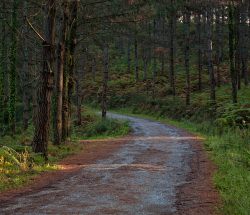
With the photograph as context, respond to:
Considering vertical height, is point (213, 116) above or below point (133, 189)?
above

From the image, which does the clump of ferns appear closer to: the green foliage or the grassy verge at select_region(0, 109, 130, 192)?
the grassy verge at select_region(0, 109, 130, 192)

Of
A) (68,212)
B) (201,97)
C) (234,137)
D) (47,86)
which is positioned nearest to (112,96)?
(201,97)

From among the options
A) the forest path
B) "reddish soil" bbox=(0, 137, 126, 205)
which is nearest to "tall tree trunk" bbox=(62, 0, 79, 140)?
"reddish soil" bbox=(0, 137, 126, 205)

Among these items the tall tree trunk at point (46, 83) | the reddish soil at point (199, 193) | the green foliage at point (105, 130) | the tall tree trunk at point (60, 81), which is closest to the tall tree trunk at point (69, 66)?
the tall tree trunk at point (60, 81)

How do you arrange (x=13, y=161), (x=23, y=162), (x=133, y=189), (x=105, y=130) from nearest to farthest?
(x=133, y=189) < (x=13, y=161) < (x=23, y=162) < (x=105, y=130)

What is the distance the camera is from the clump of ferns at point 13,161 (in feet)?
40.0

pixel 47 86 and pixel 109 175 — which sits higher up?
pixel 47 86

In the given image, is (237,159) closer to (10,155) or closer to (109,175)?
(109,175)

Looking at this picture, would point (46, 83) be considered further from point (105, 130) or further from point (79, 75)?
point (79, 75)

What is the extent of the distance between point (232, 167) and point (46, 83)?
260 inches

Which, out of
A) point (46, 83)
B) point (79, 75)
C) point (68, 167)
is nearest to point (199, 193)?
point (68, 167)

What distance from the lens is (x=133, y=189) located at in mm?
9789

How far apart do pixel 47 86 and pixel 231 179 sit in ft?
22.8

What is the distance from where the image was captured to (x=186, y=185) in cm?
1044
